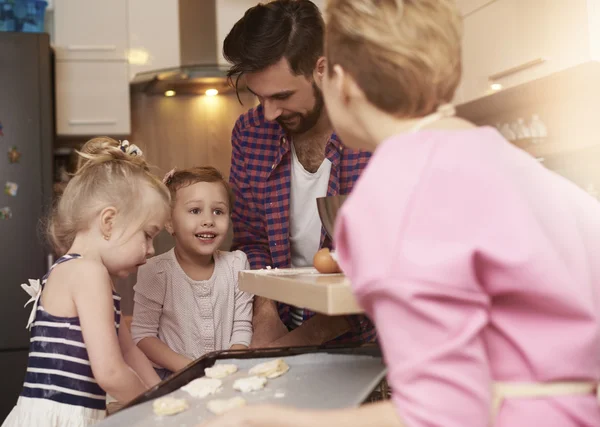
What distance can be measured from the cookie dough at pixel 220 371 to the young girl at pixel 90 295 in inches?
8.8

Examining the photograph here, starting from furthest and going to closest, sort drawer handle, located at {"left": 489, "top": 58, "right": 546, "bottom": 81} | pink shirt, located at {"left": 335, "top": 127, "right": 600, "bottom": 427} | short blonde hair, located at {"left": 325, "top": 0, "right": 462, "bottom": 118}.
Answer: drawer handle, located at {"left": 489, "top": 58, "right": 546, "bottom": 81} < short blonde hair, located at {"left": 325, "top": 0, "right": 462, "bottom": 118} < pink shirt, located at {"left": 335, "top": 127, "right": 600, "bottom": 427}

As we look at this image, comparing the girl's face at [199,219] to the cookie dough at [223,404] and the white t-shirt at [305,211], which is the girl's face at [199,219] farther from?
the cookie dough at [223,404]

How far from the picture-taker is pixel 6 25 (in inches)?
126

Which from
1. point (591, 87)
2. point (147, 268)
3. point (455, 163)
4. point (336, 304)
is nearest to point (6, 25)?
point (147, 268)

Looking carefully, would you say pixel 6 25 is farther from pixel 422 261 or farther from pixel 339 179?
pixel 422 261

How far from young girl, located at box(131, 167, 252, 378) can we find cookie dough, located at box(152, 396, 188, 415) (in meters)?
0.80

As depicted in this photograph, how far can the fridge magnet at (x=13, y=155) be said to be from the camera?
3.04 m

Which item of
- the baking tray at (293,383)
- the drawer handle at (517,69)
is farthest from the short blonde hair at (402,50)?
the drawer handle at (517,69)

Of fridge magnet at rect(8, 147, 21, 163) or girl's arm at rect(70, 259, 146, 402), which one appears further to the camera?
fridge magnet at rect(8, 147, 21, 163)

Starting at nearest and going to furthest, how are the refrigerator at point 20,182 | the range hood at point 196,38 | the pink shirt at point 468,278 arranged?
the pink shirt at point 468,278 < the refrigerator at point 20,182 < the range hood at point 196,38

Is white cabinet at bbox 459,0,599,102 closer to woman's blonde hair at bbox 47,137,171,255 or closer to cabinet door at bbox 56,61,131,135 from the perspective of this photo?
woman's blonde hair at bbox 47,137,171,255

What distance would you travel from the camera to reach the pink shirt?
0.49 meters

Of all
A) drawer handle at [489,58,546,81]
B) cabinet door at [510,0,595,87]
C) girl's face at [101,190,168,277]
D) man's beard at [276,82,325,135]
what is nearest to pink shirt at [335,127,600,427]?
girl's face at [101,190,168,277]

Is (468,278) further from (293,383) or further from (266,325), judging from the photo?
(266,325)
